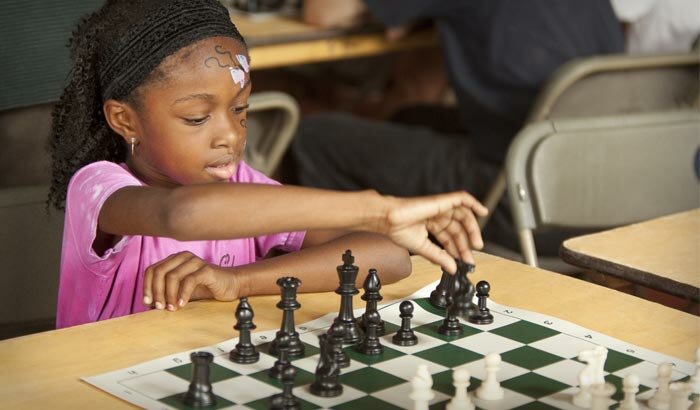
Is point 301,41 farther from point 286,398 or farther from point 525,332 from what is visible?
point 286,398

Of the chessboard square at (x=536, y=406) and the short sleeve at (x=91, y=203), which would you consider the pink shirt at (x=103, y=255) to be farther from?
the chessboard square at (x=536, y=406)

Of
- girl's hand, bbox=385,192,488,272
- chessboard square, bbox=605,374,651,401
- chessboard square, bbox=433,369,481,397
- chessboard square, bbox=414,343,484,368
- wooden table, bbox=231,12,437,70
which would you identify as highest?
wooden table, bbox=231,12,437,70

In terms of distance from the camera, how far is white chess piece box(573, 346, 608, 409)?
1.52 metres

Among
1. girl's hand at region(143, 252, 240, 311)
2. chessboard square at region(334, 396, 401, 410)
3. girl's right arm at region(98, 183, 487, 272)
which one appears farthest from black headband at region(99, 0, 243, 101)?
chessboard square at region(334, 396, 401, 410)

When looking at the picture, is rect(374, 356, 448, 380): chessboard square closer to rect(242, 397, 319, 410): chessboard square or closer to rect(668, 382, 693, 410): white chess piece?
rect(242, 397, 319, 410): chessboard square

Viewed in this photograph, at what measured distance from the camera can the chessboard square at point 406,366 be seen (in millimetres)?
1625

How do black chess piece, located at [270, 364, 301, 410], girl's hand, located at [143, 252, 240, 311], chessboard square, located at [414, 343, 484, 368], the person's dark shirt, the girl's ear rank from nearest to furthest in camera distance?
black chess piece, located at [270, 364, 301, 410]
chessboard square, located at [414, 343, 484, 368]
girl's hand, located at [143, 252, 240, 311]
the girl's ear
the person's dark shirt

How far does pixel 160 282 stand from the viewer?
1905 millimetres

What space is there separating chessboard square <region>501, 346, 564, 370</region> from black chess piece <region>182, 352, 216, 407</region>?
42 centimetres

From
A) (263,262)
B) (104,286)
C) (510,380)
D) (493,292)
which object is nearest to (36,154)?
(104,286)

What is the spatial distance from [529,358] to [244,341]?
39cm

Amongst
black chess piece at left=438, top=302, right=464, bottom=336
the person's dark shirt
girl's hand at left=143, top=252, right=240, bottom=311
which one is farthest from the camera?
the person's dark shirt

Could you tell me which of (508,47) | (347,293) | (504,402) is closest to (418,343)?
(347,293)

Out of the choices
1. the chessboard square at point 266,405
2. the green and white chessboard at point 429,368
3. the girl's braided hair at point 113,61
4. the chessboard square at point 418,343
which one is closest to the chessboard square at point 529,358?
the green and white chessboard at point 429,368
